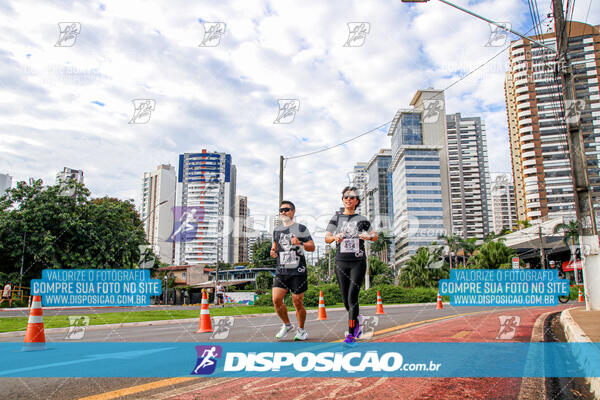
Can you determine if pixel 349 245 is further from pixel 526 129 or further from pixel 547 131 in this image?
pixel 547 131

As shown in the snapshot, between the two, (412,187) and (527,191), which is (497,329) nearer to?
(527,191)

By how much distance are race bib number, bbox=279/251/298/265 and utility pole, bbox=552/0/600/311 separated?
27.3 feet

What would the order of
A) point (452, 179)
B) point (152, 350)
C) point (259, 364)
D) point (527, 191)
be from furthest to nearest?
1. point (452, 179)
2. point (527, 191)
3. point (152, 350)
4. point (259, 364)

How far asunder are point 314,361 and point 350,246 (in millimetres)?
1583

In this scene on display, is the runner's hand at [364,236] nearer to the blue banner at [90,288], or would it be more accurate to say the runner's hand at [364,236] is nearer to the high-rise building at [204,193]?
the blue banner at [90,288]

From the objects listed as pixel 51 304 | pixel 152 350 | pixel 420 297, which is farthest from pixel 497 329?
pixel 51 304

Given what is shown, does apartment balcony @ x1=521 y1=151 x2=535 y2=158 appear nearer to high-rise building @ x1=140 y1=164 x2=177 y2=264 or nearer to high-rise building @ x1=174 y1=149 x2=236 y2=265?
high-rise building @ x1=174 y1=149 x2=236 y2=265

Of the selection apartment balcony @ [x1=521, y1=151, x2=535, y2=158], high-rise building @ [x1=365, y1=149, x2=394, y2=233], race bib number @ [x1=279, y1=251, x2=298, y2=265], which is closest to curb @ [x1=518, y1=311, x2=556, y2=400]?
race bib number @ [x1=279, y1=251, x2=298, y2=265]

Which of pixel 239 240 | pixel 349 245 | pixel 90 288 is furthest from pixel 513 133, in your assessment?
pixel 349 245

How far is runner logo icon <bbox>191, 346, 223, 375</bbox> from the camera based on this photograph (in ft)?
11.7

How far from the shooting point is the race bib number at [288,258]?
206 inches

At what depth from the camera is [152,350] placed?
5137 mm

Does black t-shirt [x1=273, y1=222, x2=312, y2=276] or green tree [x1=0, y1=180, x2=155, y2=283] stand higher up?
green tree [x1=0, y1=180, x2=155, y2=283]

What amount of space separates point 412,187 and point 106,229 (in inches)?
4993
